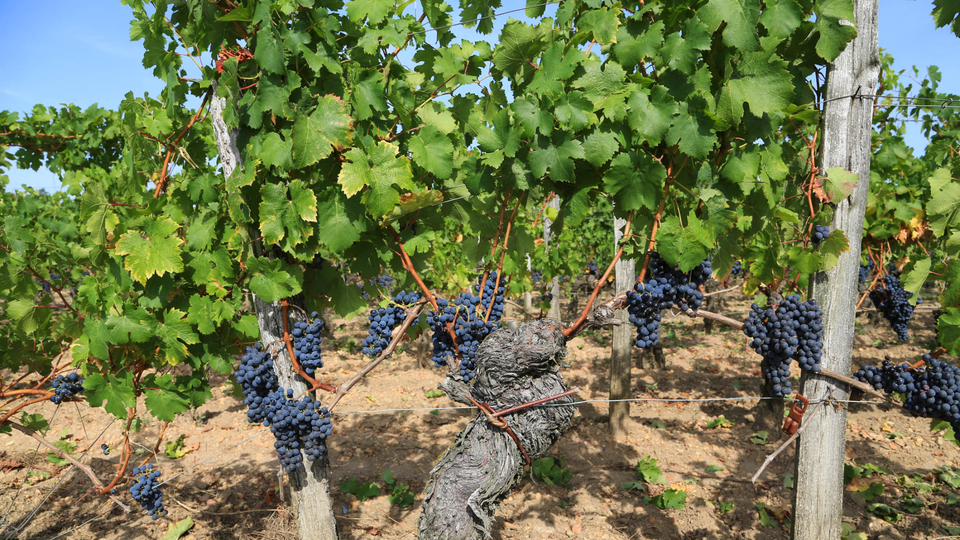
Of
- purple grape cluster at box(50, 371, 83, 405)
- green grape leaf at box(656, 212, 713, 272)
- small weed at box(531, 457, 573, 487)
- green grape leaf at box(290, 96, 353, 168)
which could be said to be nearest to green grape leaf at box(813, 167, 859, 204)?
green grape leaf at box(656, 212, 713, 272)

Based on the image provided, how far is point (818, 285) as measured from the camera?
261 cm

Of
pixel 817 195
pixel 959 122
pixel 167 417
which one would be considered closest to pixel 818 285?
pixel 817 195

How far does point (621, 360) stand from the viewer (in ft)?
20.2

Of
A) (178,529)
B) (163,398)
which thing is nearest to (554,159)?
(163,398)

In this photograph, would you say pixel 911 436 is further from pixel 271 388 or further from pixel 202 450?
pixel 202 450

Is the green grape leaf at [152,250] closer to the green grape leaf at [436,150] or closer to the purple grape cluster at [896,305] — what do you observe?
the green grape leaf at [436,150]

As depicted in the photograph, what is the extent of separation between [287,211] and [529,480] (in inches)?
165

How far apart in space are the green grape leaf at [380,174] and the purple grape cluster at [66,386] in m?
2.41

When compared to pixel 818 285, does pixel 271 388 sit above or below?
below

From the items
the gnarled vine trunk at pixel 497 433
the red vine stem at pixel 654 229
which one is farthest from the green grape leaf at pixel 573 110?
the gnarled vine trunk at pixel 497 433

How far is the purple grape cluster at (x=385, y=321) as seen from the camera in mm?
2854

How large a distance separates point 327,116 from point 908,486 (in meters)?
6.42

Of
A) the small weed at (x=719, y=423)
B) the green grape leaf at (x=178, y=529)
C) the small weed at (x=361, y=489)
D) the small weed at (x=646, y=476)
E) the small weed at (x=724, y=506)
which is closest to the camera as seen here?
the green grape leaf at (x=178, y=529)

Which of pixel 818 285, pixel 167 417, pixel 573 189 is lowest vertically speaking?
pixel 167 417
